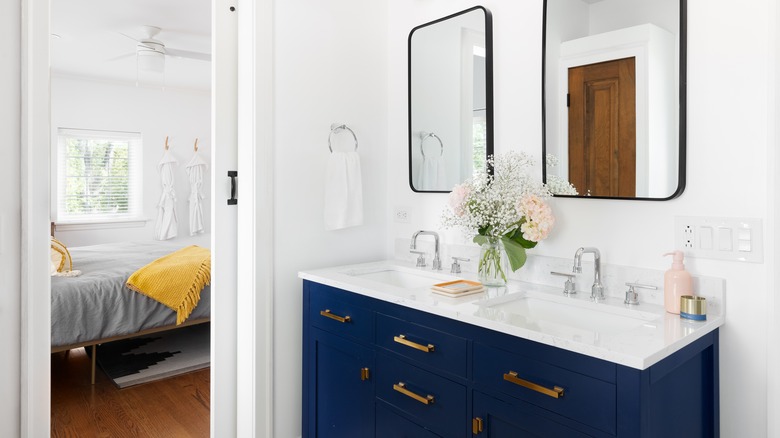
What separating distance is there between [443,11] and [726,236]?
1448 millimetres

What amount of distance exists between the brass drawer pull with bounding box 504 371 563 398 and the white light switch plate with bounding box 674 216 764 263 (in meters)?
0.65

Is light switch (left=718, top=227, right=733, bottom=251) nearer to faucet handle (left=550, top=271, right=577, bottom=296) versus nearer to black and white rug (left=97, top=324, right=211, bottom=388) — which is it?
faucet handle (left=550, top=271, right=577, bottom=296)

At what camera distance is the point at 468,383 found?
58.6 inches

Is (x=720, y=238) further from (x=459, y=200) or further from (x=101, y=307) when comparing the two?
(x=101, y=307)

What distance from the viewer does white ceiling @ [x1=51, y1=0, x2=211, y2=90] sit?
10.6 feet

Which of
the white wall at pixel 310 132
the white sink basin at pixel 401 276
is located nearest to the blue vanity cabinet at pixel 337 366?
the white wall at pixel 310 132

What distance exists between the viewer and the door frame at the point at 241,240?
1715 mm

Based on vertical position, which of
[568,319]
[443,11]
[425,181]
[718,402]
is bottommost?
[718,402]

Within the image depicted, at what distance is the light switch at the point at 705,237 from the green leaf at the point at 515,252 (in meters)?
0.53

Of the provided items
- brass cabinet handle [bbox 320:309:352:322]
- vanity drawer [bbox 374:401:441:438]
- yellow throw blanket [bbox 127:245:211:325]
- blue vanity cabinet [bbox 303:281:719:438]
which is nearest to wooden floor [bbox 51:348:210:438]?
yellow throw blanket [bbox 127:245:211:325]

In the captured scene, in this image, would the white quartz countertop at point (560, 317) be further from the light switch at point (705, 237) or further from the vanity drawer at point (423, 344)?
the light switch at point (705, 237)

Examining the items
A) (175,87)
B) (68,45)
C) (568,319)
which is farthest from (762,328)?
(175,87)

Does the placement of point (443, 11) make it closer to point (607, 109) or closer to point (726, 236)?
point (607, 109)

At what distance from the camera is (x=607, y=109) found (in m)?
1.69
